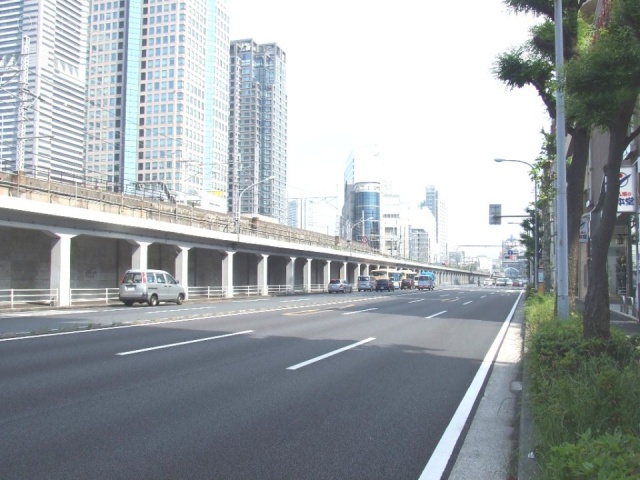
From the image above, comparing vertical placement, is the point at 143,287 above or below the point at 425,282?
above

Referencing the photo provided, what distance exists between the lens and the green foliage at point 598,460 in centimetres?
304

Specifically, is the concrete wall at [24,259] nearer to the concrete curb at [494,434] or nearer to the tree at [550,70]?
the tree at [550,70]

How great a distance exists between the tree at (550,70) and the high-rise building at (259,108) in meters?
92.6

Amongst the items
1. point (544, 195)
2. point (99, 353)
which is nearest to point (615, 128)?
point (99, 353)

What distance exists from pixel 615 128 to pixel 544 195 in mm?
16657

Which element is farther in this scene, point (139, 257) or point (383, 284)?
point (383, 284)

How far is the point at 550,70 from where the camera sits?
1273cm

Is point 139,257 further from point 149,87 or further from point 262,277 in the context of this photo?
point 149,87

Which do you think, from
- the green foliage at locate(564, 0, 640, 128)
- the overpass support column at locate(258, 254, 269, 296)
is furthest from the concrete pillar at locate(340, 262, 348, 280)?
the green foliage at locate(564, 0, 640, 128)

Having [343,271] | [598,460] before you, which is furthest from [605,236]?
[343,271]

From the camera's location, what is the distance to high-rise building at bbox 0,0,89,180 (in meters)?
46.3

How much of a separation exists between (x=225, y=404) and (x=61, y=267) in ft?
81.3

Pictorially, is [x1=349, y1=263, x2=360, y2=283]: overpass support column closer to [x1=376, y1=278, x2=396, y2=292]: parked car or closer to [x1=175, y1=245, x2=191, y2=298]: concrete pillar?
[x1=376, y1=278, x2=396, y2=292]: parked car

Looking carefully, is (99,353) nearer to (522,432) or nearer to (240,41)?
(522,432)
